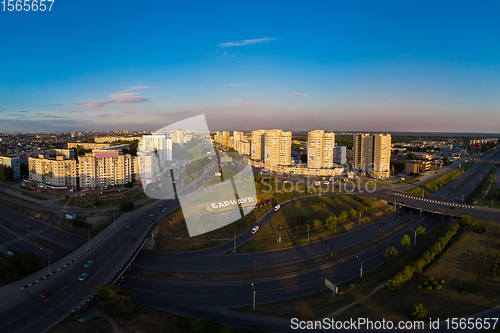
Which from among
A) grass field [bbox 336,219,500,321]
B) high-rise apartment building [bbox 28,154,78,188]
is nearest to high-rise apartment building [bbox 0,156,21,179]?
high-rise apartment building [bbox 28,154,78,188]

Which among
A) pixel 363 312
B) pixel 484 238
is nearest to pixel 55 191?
pixel 363 312

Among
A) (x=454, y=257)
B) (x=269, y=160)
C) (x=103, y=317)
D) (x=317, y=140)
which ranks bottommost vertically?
(x=103, y=317)

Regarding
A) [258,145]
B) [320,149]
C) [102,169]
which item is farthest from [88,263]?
[258,145]

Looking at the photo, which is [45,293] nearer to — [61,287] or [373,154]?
[61,287]

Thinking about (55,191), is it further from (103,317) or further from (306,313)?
(306,313)

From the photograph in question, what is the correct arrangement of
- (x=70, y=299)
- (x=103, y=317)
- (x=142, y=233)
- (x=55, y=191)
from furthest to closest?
(x=55, y=191) → (x=142, y=233) → (x=70, y=299) → (x=103, y=317)
